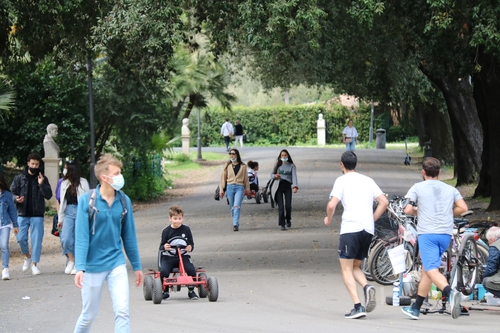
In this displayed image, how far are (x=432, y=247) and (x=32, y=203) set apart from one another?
22.5 ft

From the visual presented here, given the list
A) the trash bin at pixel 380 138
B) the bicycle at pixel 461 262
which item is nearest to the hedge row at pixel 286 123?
the trash bin at pixel 380 138

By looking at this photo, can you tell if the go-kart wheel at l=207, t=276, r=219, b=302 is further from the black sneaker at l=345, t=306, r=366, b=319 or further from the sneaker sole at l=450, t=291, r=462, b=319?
the sneaker sole at l=450, t=291, r=462, b=319

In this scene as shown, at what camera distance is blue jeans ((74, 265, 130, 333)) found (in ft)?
21.9

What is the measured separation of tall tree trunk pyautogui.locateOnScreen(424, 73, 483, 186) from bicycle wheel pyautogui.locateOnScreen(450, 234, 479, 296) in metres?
16.0

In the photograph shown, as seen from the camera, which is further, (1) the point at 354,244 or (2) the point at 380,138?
(2) the point at 380,138

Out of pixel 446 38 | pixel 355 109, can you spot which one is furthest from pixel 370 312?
pixel 355 109

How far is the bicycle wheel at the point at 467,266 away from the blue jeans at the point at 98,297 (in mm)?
4417

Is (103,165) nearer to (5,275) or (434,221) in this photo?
(434,221)

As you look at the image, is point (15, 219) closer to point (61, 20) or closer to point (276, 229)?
point (61, 20)

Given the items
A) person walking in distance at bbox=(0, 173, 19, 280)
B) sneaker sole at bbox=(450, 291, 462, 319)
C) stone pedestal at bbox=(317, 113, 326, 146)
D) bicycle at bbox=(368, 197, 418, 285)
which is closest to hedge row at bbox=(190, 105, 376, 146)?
stone pedestal at bbox=(317, 113, 326, 146)

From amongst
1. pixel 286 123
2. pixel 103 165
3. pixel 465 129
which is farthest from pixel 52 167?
pixel 286 123

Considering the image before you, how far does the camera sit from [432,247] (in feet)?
28.9

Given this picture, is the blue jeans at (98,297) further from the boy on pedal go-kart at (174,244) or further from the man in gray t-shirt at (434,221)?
the boy on pedal go-kart at (174,244)

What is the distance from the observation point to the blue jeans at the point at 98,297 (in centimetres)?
668
